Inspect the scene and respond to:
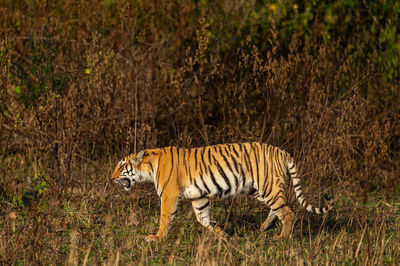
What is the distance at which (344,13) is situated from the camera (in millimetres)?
9141

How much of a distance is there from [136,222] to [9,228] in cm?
105

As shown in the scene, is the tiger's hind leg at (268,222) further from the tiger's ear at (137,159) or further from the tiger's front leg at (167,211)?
the tiger's ear at (137,159)

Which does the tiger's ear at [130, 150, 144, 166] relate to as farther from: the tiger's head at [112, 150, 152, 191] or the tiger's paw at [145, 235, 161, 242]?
the tiger's paw at [145, 235, 161, 242]

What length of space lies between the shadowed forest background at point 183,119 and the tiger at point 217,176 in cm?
24

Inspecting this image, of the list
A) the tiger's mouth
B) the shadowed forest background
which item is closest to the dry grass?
the shadowed forest background

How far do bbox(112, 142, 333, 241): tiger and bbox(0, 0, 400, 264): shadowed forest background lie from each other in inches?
9.3

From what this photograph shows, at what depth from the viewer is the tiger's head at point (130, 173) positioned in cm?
543

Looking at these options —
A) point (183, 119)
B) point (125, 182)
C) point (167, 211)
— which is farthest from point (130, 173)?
point (183, 119)

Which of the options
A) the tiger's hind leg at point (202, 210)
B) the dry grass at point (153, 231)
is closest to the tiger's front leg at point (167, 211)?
the dry grass at point (153, 231)

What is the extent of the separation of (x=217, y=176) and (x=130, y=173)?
769mm

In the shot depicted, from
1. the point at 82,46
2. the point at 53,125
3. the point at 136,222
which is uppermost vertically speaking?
the point at 82,46

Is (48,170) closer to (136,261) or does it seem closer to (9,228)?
(9,228)

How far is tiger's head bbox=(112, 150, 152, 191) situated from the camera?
5430mm

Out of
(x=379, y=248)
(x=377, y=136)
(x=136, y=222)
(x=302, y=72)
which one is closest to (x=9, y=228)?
(x=136, y=222)
